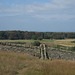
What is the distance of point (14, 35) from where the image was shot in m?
53.2

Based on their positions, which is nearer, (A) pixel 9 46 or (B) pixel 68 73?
(B) pixel 68 73

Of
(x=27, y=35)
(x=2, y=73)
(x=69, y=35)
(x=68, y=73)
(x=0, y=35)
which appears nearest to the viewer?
(x=2, y=73)

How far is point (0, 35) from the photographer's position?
48062 millimetres

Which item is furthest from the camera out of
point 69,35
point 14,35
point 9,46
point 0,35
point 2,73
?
point 69,35

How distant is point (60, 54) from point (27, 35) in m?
40.3

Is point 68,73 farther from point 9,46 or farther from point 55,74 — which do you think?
point 9,46

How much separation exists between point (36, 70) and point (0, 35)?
142 ft

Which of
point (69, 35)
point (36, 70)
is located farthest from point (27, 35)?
point (36, 70)

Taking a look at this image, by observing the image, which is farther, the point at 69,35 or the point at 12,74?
the point at 69,35

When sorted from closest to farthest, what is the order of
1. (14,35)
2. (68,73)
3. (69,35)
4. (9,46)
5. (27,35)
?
(68,73), (9,46), (14,35), (27,35), (69,35)

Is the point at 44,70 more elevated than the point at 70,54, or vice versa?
the point at 44,70

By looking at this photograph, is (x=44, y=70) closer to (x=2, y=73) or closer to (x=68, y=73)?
(x=68, y=73)

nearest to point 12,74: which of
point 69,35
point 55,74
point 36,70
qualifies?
point 36,70

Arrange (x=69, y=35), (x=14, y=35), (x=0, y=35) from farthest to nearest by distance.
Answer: (x=69, y=35) → (x=14, y=35) → (x=0, y=35)
